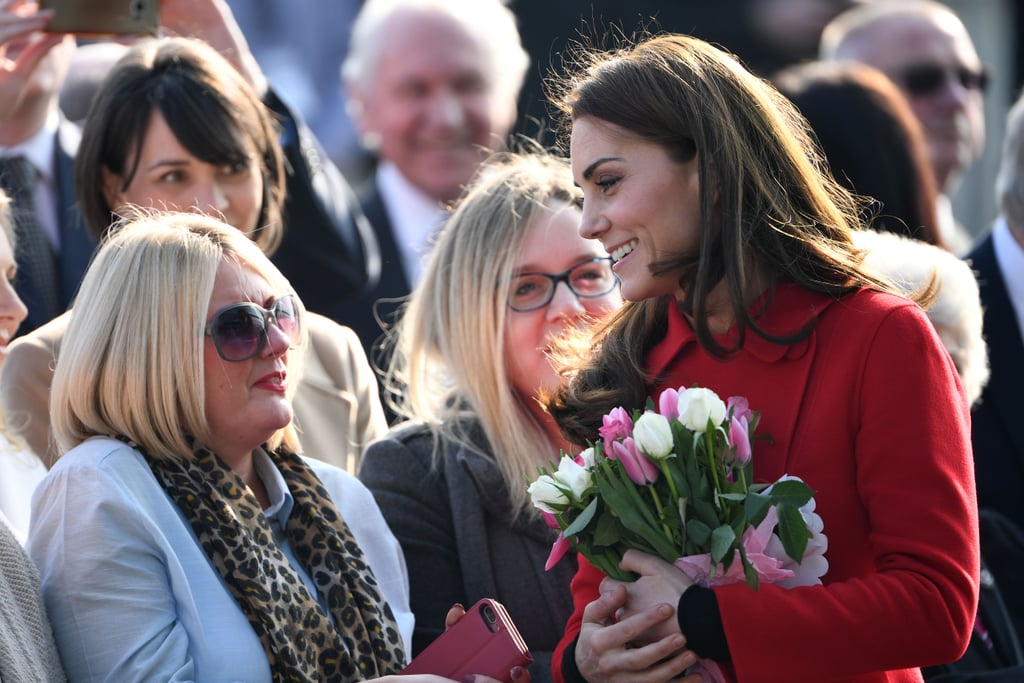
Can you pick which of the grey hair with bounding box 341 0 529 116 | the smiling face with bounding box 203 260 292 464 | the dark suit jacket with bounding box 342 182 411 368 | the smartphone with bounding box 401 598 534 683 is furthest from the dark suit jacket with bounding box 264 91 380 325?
the smartphone with bounding box 401 598 534 683

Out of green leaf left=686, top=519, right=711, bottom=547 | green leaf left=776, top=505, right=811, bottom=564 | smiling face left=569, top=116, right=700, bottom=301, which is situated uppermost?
smiling face left=569, top=116, right=700, bottom=301

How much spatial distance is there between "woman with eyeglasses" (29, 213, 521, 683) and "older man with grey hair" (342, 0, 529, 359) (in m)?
2.65

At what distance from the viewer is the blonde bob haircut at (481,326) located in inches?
139

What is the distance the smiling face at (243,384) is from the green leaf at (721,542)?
1119mm

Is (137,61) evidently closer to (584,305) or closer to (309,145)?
(309,145)

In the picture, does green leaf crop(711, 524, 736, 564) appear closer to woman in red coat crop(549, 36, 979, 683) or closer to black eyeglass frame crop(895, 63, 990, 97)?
woman in red coat crop(549, 36, 979, 683)

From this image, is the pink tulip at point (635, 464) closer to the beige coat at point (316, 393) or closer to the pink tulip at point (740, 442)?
the pink tulip at point (740, 442)

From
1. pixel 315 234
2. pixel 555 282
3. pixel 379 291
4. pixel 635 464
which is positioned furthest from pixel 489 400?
pixel 379 291

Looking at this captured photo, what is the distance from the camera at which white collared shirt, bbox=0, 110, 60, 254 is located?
424cm

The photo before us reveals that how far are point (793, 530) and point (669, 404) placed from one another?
0.32m

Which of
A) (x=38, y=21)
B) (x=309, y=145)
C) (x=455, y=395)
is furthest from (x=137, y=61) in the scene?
(x=455, y=395)

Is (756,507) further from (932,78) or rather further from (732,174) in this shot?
(932,78)

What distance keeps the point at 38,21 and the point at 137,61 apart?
0.29m

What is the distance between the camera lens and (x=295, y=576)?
9.61ft
